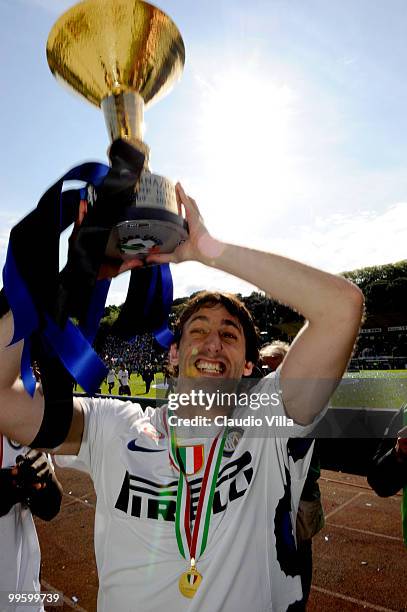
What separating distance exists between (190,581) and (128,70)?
6.25ft

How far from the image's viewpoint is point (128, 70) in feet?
5.71

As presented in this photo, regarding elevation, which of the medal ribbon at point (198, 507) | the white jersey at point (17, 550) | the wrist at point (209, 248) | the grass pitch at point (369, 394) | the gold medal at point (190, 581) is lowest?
the grass pitch at point (369, 394)

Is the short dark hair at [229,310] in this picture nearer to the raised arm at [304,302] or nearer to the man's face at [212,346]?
the man's face at [212,346]

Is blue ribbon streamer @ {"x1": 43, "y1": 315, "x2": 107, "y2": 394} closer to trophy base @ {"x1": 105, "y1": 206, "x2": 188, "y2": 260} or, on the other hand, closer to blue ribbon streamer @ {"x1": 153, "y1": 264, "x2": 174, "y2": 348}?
trophy base @ {"x1": 105, "y1": 206, "x2": 188, "y2": 260}

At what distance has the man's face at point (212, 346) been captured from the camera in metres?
1.96

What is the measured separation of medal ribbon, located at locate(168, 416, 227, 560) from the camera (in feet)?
5.12

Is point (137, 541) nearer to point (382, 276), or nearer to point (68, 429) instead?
point (68, 429)

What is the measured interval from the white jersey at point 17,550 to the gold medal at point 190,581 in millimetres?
1265

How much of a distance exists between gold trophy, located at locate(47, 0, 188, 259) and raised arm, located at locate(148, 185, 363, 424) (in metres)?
0.11

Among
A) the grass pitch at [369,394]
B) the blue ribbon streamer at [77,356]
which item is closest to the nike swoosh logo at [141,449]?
the blue ribbon streamer at [77,356]

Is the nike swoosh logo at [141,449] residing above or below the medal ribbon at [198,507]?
above

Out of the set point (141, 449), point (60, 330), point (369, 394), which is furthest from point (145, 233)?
point (369, 394)

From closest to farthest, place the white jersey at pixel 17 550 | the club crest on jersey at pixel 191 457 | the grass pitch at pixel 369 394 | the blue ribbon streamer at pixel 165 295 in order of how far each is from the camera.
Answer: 1. the club crest on jersey at pixel 191 457
2. the blue ribbon streamer at pixel 165 295
3. the white jersey at pixel 17 550
4. the grass pitch at pixel 369 394

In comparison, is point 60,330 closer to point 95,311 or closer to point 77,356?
point 77,356
